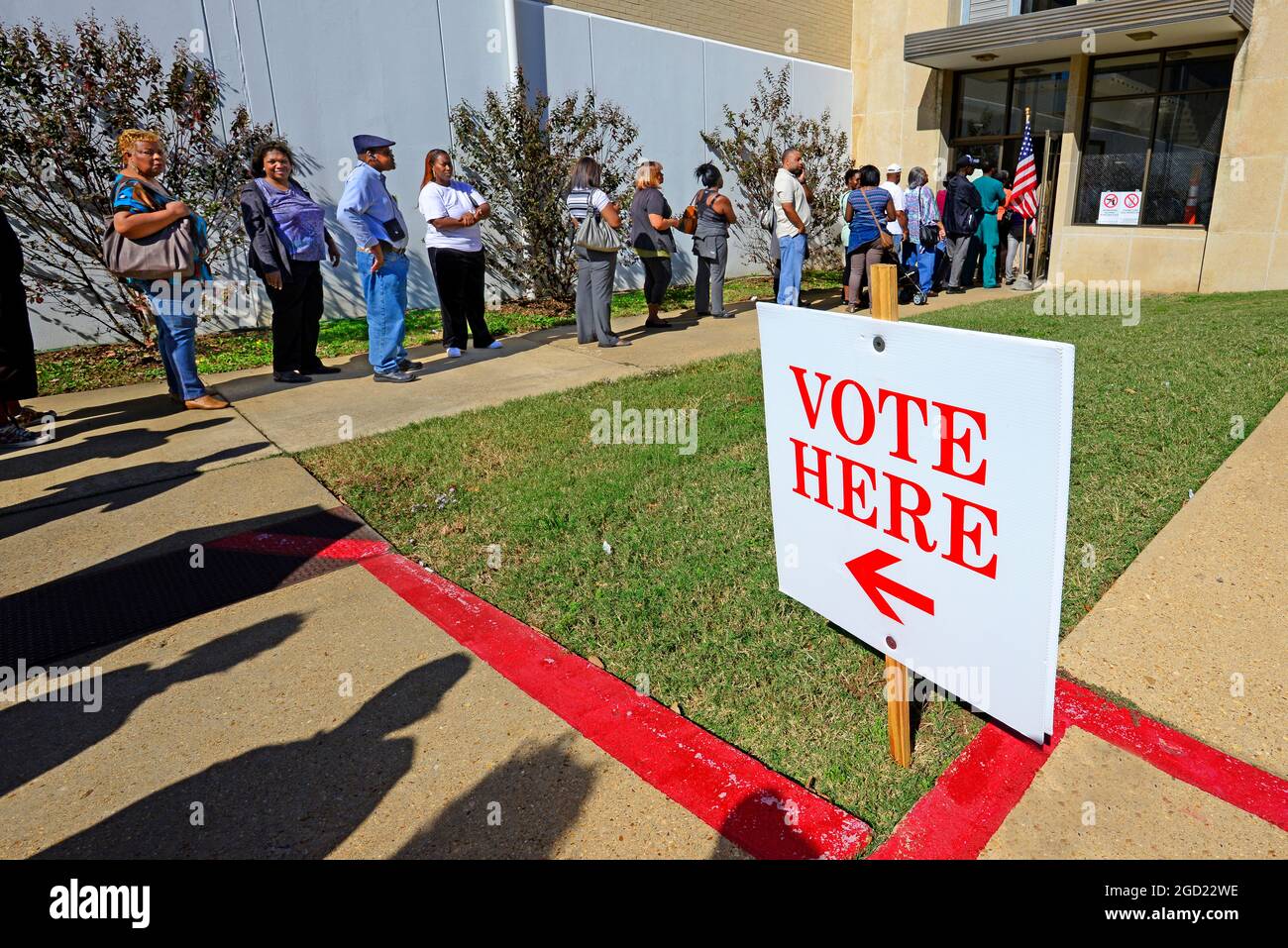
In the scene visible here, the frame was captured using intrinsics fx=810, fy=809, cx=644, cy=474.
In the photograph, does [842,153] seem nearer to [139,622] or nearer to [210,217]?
[210,217]

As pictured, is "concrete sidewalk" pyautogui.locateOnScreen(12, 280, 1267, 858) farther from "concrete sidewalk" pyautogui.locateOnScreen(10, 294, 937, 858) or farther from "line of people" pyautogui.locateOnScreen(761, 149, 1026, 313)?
"line of people" pyautogui.locateOnScreen(761, 149, 1026, 313)

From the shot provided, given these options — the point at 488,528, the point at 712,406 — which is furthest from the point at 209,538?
the point at 712,406

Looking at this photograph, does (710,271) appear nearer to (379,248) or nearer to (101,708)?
(379,248)

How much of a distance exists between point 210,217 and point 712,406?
5.88 meters

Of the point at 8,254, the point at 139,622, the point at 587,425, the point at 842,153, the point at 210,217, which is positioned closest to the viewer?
the point at 139,622

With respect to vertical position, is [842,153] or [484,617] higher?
[842,153]

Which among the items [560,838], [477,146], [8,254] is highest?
[477,146]

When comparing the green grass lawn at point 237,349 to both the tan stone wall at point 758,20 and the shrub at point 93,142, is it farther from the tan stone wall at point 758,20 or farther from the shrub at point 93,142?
the tan stone wall at point 758,20

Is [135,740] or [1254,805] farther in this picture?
[135,740]

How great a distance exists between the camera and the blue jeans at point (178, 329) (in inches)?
231

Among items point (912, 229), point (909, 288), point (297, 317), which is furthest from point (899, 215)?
point (297, 317)

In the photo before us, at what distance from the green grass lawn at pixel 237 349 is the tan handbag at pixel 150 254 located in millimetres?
1966

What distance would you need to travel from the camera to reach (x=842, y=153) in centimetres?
1579

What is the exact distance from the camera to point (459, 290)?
8.02 metres
